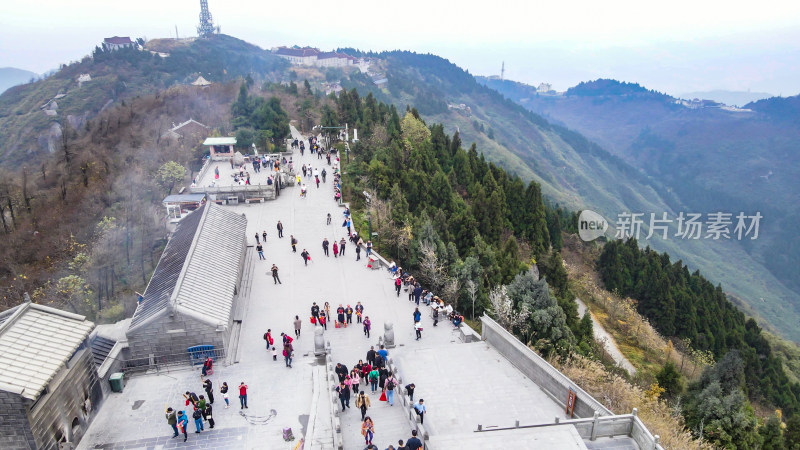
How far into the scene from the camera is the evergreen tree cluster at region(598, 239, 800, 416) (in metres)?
35.5

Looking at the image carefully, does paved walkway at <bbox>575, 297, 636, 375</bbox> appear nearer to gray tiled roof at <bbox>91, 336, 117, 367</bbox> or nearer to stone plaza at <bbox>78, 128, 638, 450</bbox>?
stone plaza at <bbox>78, 128, 638, 450</bbox>

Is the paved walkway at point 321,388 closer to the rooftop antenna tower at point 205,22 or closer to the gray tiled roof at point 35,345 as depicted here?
the gray tiled roof at point 35,345

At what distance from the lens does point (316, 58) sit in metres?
159

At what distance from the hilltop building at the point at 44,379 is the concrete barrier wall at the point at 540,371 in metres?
13.4

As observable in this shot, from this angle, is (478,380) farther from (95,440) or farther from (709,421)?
(95,440)

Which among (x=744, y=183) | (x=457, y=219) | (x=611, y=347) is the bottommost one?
(x=744, y=183)

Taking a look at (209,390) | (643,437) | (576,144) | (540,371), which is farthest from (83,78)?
(576,144)

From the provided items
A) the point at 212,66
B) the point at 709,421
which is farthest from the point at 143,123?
the point at 212,66

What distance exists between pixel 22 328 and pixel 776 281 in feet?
404

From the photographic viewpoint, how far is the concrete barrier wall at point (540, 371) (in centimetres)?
1581

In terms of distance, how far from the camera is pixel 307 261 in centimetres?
2650

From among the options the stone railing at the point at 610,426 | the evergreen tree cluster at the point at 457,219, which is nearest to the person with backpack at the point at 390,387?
the stone railing at the point at 610,426

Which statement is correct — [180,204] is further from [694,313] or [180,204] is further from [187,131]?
[694,313]

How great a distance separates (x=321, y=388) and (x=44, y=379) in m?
7.61
